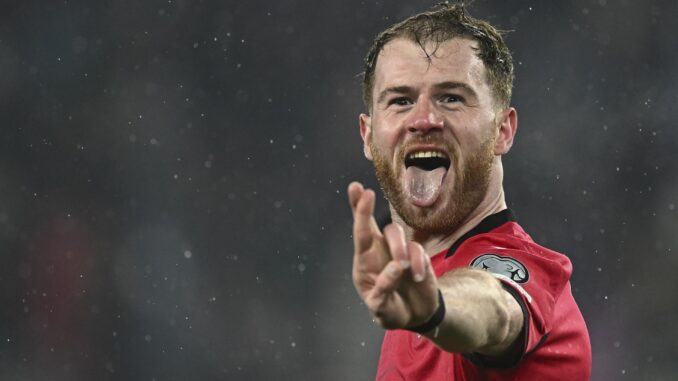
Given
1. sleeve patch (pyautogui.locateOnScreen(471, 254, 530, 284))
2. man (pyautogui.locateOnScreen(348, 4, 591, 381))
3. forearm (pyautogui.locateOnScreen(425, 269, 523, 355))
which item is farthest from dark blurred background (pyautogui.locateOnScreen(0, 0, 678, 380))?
forearm (pyautogui.locateOnScreen(425, 269, 523, 355))

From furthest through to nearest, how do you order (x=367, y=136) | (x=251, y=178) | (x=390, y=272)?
1. (x=251, y=178)
2. (x=367, y=136)
3. (x=390, y=272)

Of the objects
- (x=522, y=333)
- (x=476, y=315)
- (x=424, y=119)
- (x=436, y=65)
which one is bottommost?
(x=522, y=333)

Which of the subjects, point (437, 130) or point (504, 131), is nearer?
point (437, 130)

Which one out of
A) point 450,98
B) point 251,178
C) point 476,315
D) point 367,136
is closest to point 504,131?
point 450,98

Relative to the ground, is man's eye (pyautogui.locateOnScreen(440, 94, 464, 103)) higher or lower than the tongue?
higher

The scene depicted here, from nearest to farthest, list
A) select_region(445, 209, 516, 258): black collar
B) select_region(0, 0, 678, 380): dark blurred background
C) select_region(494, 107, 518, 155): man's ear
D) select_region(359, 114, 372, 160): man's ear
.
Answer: select_region(445, 209, 516, 258): black collar < select_region(494, 107, 518, 155): man's ear < select_region(359, 114, 372, 160): man's ear < select_region(0, 0, 678, 380): dark blurred background

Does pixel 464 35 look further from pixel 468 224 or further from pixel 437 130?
pixel 468 224

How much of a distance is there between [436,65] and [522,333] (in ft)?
3.03

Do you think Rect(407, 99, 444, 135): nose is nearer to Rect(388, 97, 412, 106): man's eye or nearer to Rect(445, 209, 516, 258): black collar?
Rect(388, 97, 412, 106): man's eye

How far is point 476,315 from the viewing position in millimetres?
1837

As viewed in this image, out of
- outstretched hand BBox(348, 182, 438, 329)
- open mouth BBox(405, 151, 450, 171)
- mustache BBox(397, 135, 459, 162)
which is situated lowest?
outstretched hand BBox(348, 182, 438, 329)

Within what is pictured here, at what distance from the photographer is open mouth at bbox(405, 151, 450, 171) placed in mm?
2654

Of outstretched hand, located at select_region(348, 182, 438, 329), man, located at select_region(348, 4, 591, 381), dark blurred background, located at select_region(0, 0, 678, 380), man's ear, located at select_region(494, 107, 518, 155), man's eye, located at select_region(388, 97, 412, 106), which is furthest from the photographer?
dark blurred background, located at select_region(0, 0, 678, 380)

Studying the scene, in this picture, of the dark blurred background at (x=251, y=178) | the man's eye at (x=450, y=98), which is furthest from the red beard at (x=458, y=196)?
the dark blurred background at (x=251, y=178)
